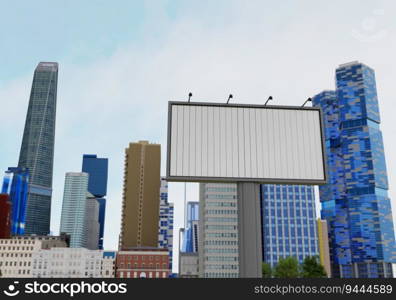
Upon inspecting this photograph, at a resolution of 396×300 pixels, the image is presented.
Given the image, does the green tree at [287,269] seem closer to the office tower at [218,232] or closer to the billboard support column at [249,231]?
the billboard support column at [249,231]

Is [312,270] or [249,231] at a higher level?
[249,231]

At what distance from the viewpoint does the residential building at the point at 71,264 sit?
493ft

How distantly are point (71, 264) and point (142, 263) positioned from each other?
90.4 ft

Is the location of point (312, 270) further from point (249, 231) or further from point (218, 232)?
point (218, 232)

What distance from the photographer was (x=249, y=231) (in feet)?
79.0

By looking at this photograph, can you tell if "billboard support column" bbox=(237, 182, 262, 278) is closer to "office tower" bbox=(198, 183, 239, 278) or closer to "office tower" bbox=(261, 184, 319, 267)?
"office tower" bbox=(198, 183, 239, 278)

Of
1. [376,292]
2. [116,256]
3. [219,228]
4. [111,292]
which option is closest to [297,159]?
[376,292]

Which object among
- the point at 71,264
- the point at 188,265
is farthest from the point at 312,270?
the point at 188,265

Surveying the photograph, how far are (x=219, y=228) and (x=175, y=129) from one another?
12889cm

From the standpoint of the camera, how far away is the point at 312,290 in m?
15.9

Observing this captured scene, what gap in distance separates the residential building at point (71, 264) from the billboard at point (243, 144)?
135 m

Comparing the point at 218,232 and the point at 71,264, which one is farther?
the point at 71,264

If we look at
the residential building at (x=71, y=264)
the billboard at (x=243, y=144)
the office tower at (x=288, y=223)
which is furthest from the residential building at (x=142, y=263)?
the billboard at (x=243, y=144)

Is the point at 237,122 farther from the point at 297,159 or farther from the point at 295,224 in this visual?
the point at 295,224
